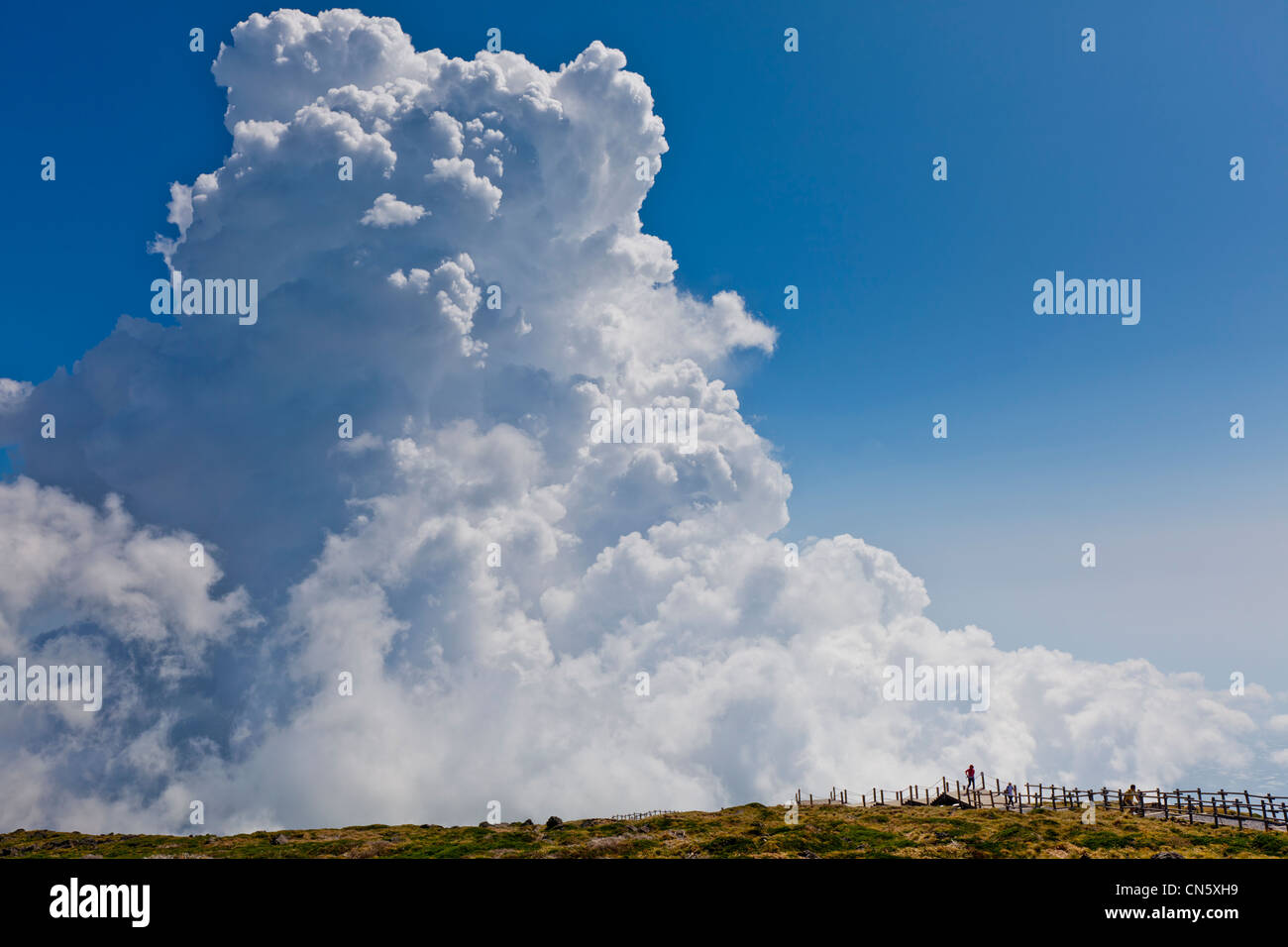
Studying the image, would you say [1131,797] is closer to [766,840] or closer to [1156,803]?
[1156,803]

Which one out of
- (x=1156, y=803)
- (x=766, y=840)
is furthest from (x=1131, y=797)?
(x=766, y=840)

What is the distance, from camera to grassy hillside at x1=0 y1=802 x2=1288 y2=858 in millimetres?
58250

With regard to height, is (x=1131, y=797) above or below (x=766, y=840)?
below

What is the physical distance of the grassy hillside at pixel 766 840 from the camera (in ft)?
191

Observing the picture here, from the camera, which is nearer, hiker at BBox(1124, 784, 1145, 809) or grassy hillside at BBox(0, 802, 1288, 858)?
grassy hillside at BBox(0, 802, 1288, 858)

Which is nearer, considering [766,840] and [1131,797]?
[766,840]

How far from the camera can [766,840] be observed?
65.0 meters

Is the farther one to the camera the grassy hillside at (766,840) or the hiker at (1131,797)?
the hiker at (1131,797)
